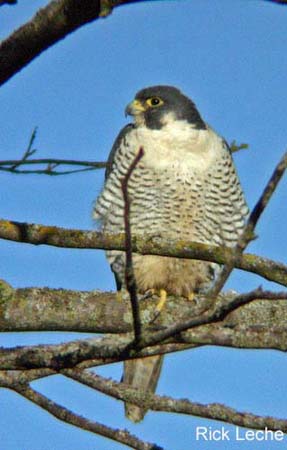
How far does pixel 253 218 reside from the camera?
281 centimetres

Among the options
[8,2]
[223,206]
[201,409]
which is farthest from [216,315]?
[223,206]

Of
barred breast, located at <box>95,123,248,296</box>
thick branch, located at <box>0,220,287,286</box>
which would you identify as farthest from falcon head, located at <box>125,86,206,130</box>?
thick branch, located at <box>0,220,287,286</box>

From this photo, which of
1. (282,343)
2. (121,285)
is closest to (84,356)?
(282,343)

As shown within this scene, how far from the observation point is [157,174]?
6559 mm

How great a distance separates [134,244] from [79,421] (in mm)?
741

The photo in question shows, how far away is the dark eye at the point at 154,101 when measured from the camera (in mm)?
7359

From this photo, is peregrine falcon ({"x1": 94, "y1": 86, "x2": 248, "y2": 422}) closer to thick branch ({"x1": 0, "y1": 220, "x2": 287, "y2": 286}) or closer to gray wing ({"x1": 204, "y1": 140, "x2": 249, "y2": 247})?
gray wing ({"x1": 204, "y1": 140, "x2": 249, "y2": 247})

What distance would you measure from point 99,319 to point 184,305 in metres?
1.17

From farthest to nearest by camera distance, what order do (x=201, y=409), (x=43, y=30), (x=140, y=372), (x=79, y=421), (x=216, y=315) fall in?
(x=140, y=372) → (x=79, y=421) → (x=201, y=409) → (x=216, y=315) → (x=43, y=30)

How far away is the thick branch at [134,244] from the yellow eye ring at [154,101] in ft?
11.9

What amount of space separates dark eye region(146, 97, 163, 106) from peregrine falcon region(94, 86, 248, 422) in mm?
200

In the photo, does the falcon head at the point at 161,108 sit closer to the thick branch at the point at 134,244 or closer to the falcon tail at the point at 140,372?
the falcon tail at the point at 140,372

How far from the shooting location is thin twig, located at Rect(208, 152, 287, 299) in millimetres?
2709

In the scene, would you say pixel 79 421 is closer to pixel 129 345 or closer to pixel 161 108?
pixel 129 345
